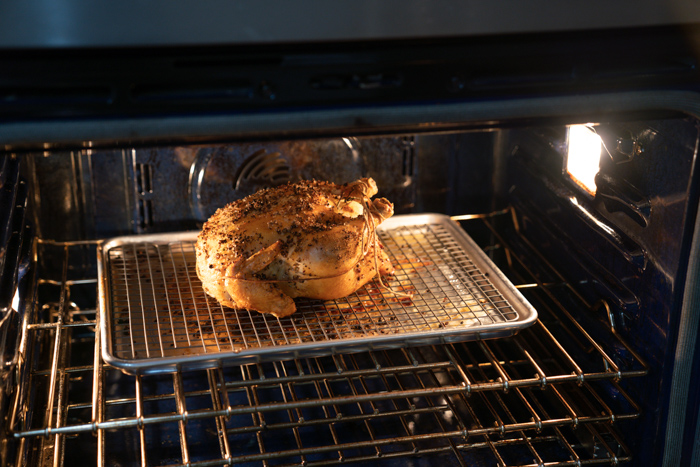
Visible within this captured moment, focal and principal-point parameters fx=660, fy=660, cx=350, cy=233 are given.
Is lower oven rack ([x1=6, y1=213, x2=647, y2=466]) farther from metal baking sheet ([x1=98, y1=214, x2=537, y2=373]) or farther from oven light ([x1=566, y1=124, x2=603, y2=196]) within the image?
oven light ([x1=566, y1=124, x2=603, y2=196])

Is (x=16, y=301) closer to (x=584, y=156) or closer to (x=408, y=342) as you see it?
(x=408, y=342)

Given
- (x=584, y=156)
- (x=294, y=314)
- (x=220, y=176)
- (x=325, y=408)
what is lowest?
(x=325, y=408)

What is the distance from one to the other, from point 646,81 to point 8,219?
1.25 meters

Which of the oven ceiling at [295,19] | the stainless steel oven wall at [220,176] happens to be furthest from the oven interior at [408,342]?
the oven ceiling at [295,19]

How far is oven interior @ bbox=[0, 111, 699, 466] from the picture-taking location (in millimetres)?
1325

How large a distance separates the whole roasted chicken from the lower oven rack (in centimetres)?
20

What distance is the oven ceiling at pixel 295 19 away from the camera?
0.85m

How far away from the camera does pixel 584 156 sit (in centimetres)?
160

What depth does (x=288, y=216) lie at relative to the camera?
5.46 ft

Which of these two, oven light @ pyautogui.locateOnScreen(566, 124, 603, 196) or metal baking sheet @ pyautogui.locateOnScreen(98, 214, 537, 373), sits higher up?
oven light @ pyautogui.locateOnScreen(566, 124, 603, 196)

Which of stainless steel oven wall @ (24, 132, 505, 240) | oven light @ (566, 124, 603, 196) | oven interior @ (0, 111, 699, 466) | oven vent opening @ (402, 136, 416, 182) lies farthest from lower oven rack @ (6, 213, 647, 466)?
oven vent opening @ (402, 136, 416, 182)

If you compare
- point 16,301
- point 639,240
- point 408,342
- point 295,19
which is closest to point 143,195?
point 16,301

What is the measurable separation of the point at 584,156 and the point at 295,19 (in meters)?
0.94

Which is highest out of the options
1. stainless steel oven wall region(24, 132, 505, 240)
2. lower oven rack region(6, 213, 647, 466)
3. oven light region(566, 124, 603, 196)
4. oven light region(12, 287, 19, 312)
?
oven light region(566, 124, 603, 196)
